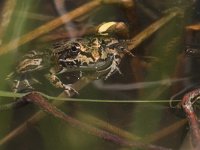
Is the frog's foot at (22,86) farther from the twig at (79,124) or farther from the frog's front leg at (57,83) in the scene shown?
the twig at (79,124)

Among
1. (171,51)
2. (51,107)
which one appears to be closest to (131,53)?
(171,51)

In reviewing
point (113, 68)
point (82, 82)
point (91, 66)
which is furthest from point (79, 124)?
point (91, 66)

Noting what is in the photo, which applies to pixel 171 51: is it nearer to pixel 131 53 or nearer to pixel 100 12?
pixel 131 53

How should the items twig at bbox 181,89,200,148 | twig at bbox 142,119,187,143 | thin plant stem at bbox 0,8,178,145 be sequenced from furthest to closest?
thin plant stem at bbox 0,8,178,145
twig at bbox 142,119,187,143
twig at bbox 181,89,200,148

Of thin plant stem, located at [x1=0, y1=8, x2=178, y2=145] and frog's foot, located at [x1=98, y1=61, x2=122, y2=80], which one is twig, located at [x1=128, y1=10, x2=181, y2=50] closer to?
thin plant stem, located at [x1=0, y1=8, x2=178, y2=145]

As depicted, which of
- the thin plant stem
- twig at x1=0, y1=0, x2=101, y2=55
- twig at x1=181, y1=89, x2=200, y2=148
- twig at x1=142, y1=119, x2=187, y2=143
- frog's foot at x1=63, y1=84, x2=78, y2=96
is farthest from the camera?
twig at x1=0, y1=0, x2=101, y2=55

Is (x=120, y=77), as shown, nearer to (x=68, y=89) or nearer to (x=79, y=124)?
(x=68, y=89)

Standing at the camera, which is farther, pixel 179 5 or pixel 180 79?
pixel 179 5

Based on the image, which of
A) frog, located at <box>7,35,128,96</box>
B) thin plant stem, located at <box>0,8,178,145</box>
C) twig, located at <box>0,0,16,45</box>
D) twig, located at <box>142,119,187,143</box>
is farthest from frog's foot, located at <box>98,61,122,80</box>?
twig, located at <box>0,0,16,45</box>

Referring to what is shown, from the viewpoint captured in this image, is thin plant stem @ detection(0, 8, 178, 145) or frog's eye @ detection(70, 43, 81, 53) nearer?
thin plant stem @ detection(0, 8, 178, 145)
